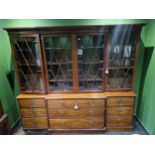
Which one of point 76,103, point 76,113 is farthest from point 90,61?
point 76,113

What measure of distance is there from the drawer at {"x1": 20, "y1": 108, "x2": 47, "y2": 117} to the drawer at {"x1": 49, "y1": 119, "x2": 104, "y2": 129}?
0.19 m

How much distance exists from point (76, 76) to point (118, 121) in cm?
109

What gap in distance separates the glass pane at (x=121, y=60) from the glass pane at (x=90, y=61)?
169mm

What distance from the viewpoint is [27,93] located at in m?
2.27

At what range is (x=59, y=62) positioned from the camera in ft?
7.02

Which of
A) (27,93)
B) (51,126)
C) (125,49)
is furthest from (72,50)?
(51,126)

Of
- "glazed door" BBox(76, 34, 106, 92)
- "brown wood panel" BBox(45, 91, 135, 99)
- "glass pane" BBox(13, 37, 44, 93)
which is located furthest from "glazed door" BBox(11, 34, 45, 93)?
"glazed door" BBox(76, 34, 106, 92)

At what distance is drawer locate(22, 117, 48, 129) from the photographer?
7.47 feet

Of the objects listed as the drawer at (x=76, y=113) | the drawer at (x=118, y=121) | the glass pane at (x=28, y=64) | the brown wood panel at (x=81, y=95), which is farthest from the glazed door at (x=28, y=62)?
the drawer at (x=118, y=121)

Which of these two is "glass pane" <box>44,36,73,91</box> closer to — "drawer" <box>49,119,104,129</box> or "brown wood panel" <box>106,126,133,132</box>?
"drawer" <box>49,119,104,129</box>
